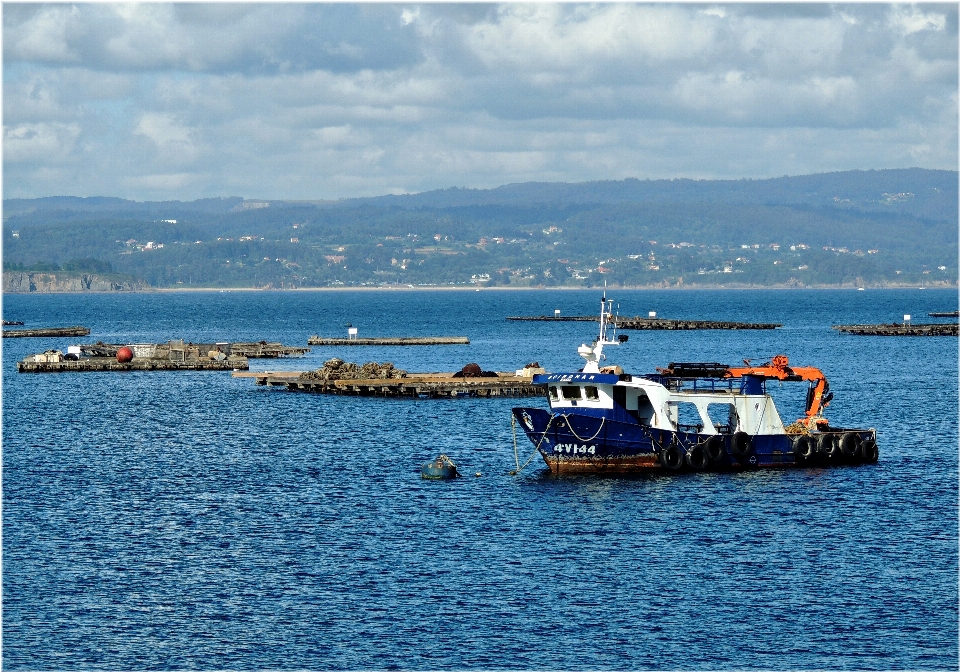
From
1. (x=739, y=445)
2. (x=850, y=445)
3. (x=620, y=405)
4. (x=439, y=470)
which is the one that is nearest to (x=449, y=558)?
(x=439, y=470)

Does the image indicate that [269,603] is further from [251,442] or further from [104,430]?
[104,430]

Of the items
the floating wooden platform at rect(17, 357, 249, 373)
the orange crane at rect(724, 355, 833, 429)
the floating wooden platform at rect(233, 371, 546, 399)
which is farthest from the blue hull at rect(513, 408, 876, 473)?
the floating wooden platform at rect(17, 357, 249, 373)

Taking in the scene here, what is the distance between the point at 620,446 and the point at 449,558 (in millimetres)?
19101

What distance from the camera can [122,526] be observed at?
58.9 meters

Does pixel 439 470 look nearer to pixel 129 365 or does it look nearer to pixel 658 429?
pixel 658 429

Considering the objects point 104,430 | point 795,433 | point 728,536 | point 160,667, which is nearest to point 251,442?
point 104,430

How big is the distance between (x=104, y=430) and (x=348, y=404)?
822 inches

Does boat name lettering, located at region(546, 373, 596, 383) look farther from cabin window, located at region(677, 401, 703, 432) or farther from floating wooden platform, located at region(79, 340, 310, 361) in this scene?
floating wooden platform, located at region(79, 340, 310, 361)

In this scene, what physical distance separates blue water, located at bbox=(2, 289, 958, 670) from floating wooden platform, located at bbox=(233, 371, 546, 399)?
70.2 feet

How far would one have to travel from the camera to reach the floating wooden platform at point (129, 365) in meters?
141

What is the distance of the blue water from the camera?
4238 centimetres

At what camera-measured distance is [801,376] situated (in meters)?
77.4

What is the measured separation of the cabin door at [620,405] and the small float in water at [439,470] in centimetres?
837

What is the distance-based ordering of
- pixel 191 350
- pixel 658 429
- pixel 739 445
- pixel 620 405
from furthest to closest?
pixel 191 350
pixel 739 445
pixel 620 405
pixel 658 429
